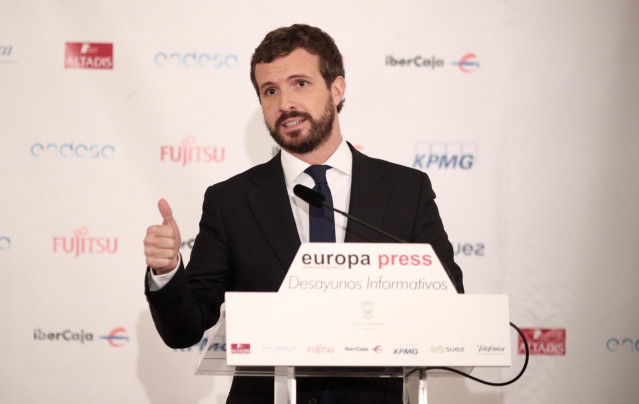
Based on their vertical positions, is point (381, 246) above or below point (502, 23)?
below

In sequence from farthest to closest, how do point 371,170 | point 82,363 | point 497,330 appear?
point 82,363
point 371,170
point 497,330

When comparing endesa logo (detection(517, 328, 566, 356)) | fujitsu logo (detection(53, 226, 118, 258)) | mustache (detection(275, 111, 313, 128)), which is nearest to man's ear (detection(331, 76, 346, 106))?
mustache (detection(275, 111, 313, 128))

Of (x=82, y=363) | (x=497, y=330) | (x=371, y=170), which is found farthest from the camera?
(x=82, y=363)

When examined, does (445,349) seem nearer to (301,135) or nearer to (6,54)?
(301,135)

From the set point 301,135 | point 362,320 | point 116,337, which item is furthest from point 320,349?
point 116,337

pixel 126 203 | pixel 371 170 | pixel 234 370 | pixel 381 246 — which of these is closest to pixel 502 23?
pixel 371 170

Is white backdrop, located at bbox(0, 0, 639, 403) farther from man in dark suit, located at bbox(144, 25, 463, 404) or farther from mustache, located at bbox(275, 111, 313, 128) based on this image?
mustache, located at bbox(275, 111, 313, 128)

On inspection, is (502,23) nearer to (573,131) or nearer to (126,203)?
→ (573,131)

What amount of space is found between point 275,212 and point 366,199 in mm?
315

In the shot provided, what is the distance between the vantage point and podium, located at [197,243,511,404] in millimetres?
1534

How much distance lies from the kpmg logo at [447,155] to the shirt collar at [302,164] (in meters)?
1.07

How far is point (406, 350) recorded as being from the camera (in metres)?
1.54

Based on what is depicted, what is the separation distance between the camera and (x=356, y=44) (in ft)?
11.7

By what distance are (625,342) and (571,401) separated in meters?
0.41
